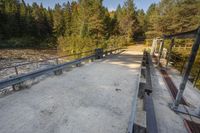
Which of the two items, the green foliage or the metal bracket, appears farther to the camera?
the green foliage

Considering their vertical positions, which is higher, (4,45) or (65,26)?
(65,26)

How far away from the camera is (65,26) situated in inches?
1689

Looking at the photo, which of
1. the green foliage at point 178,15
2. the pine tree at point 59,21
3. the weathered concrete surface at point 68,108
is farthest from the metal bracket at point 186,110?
the pine tree at point 59,21

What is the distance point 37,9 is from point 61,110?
5122 centimetres

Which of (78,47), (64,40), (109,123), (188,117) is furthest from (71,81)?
(64,40)

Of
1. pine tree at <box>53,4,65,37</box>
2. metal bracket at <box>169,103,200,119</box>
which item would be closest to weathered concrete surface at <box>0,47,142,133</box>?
metal bracket at <box>169,103,200,119</box>

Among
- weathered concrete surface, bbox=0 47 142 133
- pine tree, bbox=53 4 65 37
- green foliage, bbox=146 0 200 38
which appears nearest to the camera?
weathered concrete surface, bbox=0 47 142 133

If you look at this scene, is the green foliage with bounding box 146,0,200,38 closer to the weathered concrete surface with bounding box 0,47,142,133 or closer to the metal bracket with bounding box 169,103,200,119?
the metal bracket with bounding box 169,103,200,119

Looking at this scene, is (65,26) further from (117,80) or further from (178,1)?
(117,80)

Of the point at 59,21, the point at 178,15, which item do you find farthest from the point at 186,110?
the point at 59,21

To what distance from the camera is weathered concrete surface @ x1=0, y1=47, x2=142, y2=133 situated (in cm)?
A: 245

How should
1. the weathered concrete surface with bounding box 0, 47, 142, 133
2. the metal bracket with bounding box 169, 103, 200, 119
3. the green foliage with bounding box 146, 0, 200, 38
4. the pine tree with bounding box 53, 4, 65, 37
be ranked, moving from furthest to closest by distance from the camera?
1. the pine tree with bounding box 53, 4, 65, 37
2. the green foliage with bounding box 146, 0, 200, 38
3. the metal bracket with bounding box 169, 103, 200, 119
4. the weathered concrete surface with bounding box 0, 47, 142, 133

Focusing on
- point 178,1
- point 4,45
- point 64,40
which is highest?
point 178,1

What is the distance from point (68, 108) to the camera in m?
3.09
